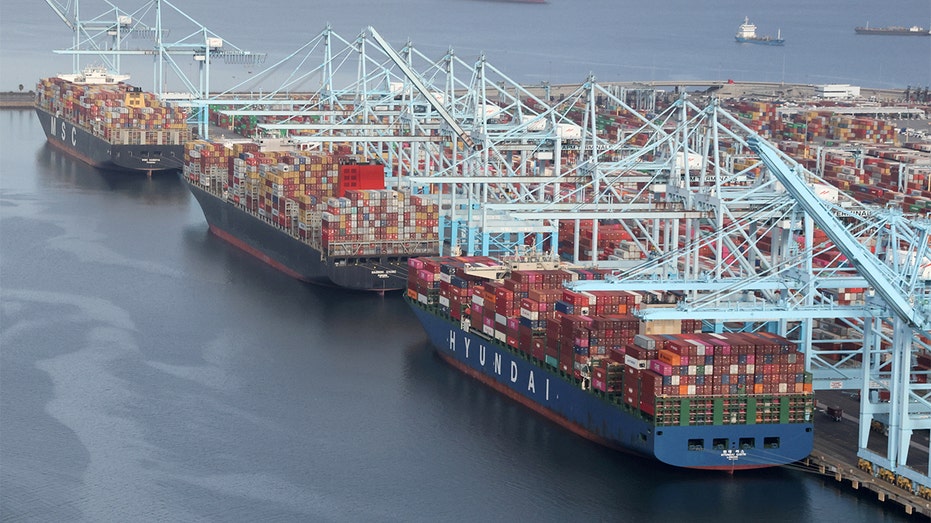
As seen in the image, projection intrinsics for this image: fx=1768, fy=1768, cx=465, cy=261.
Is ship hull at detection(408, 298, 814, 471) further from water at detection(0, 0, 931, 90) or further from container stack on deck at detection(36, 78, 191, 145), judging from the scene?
water at detection(0, 0, 931, 90)

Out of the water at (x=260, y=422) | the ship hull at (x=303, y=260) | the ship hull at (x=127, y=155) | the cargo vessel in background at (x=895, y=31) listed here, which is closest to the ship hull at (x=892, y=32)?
the cargo vessel in background at (x=895, y=31)

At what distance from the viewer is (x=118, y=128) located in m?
77.8

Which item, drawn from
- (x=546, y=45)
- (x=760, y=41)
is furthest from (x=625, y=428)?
(x=760, y=41)

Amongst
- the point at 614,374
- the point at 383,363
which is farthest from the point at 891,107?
the point at 614,374

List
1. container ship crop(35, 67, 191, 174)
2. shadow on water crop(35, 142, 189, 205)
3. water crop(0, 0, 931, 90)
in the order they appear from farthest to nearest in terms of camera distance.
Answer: water crop(0, 0, 931, 90)
container ship crop(35, 67, 191, 174)
shadow on water crop(35, 142, 189, 205)

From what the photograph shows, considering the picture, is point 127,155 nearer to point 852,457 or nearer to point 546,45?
point 852,457

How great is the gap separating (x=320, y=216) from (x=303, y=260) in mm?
→ 1382

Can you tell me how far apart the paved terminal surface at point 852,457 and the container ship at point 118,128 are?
46938 mm

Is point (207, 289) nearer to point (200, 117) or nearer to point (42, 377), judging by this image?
point (42, 377)

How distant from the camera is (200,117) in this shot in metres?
83.1

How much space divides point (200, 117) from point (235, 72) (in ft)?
145

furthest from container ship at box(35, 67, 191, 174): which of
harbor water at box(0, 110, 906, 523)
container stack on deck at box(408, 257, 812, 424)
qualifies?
container stack on deck at box(408, 257, 812, 424)

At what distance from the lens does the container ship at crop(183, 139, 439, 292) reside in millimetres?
50156

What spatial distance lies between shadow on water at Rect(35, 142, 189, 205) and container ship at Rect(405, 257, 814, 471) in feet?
110
